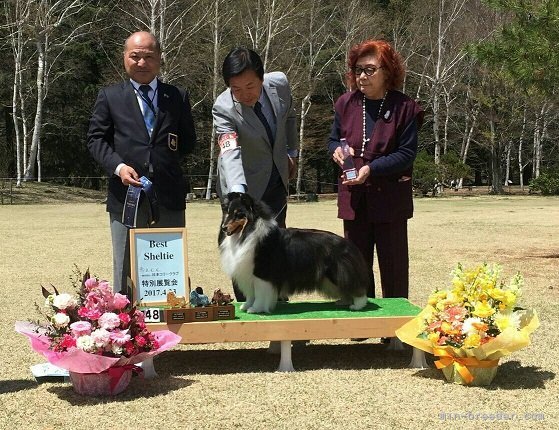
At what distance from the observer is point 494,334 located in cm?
389

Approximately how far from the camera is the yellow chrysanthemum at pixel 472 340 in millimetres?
3797

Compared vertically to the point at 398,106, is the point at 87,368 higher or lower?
lower

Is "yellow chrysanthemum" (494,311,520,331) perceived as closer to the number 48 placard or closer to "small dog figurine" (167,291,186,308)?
"small dog figurine" (167,291,186,308)

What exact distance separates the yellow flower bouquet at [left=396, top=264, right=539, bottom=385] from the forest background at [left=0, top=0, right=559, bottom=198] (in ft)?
80.2

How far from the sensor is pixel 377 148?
15.2ft

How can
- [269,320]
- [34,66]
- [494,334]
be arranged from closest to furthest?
[494,334] → [269,320] → [34,66]

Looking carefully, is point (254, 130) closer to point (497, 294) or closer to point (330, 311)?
point (330, 311)

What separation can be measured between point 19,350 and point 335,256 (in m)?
2.29

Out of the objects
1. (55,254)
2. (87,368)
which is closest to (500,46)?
(55,254)

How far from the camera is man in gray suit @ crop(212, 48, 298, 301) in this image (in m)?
4.36

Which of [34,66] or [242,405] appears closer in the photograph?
[242,405]

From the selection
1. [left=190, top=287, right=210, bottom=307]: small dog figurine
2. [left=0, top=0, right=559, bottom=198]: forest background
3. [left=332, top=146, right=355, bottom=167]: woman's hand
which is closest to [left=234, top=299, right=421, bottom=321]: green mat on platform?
[left=190, top=287, right=210, bottom=307]: small dog figurine

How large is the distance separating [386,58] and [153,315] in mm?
2166

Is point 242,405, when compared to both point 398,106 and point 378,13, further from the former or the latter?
point 378,13
